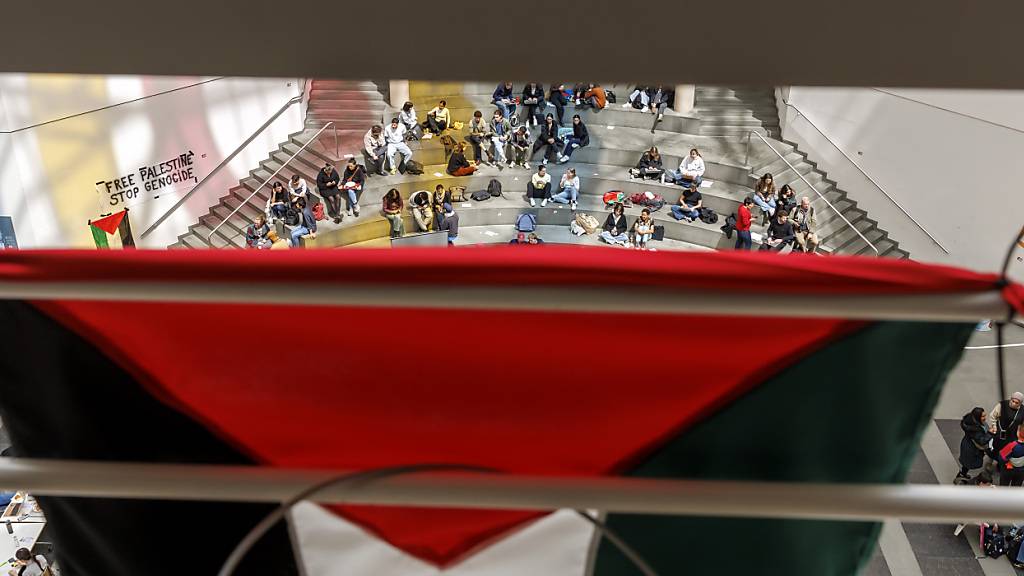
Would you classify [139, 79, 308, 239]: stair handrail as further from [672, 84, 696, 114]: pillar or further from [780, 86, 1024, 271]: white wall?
[780, 86, 1024, 271]: white wall

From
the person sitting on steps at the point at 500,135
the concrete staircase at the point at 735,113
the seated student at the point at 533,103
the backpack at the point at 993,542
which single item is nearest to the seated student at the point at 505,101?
the person sitting on steps at the point at 500,135

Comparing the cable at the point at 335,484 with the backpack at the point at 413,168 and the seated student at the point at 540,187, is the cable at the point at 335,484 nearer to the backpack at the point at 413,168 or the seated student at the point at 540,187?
the seated student at the point at 540,187

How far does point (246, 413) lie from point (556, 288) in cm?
58

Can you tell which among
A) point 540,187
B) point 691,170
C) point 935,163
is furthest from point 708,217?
point 935,163

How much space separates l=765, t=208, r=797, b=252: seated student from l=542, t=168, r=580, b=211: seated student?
3.21 m

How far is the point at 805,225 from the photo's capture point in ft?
44.7

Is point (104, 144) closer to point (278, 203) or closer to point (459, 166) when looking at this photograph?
point (278, 203)

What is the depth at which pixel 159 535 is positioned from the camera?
1.38 m

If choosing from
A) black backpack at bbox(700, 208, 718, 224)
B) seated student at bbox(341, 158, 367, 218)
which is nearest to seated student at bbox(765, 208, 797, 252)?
black backpack at bbox(700, 208, 718, 224)

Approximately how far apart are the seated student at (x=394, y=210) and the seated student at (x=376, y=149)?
4.57 ft

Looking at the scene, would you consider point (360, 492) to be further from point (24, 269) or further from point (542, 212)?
point (542, 212)

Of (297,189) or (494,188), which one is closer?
(297,189)

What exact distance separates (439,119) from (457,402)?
48.3ft

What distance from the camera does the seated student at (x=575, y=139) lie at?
52.2 ft
